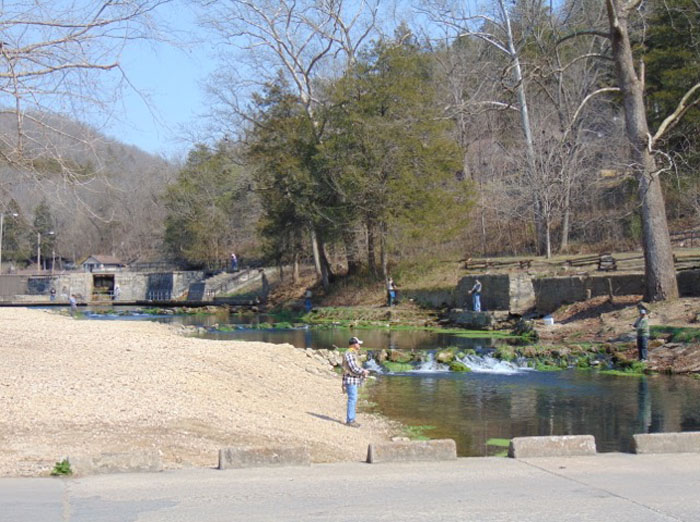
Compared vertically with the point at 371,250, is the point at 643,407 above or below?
below

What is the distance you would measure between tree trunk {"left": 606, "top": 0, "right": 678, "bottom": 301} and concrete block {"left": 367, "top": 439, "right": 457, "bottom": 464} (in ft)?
60.4

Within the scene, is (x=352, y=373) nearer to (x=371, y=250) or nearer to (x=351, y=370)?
(x=351, y=370)

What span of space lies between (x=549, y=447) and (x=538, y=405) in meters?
8.28

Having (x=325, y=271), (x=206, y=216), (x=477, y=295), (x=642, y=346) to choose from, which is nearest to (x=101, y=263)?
(x=206, y=216)

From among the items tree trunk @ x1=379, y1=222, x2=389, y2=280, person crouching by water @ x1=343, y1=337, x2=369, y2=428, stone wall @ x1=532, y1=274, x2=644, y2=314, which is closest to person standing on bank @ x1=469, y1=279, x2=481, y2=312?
stone wall @ x1=532, y1=274, x2=644, y2=314

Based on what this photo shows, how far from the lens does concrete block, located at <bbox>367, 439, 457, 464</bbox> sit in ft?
33.1

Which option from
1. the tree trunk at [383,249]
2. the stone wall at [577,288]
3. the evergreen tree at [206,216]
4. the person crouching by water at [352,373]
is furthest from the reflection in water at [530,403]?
the evergreen tree at [206,216]

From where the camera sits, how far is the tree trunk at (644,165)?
27.0 metres

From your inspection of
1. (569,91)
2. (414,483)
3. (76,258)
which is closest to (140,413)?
(414,483)

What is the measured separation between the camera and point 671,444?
1045 centimetres

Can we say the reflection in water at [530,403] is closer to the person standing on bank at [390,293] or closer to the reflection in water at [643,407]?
the reflection in water at [643,407]

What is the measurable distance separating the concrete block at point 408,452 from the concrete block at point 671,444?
257 cm

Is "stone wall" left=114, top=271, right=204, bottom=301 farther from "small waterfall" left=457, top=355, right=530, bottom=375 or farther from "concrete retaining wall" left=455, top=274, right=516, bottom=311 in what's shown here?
"small waterfall" left=457, top=355, right=530, bottom=375

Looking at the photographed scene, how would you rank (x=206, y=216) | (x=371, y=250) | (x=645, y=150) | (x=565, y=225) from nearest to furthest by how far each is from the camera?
(x=645, y=150) → (x=565, y=225) → (x=371, y=250) → (x=206, y=216)
